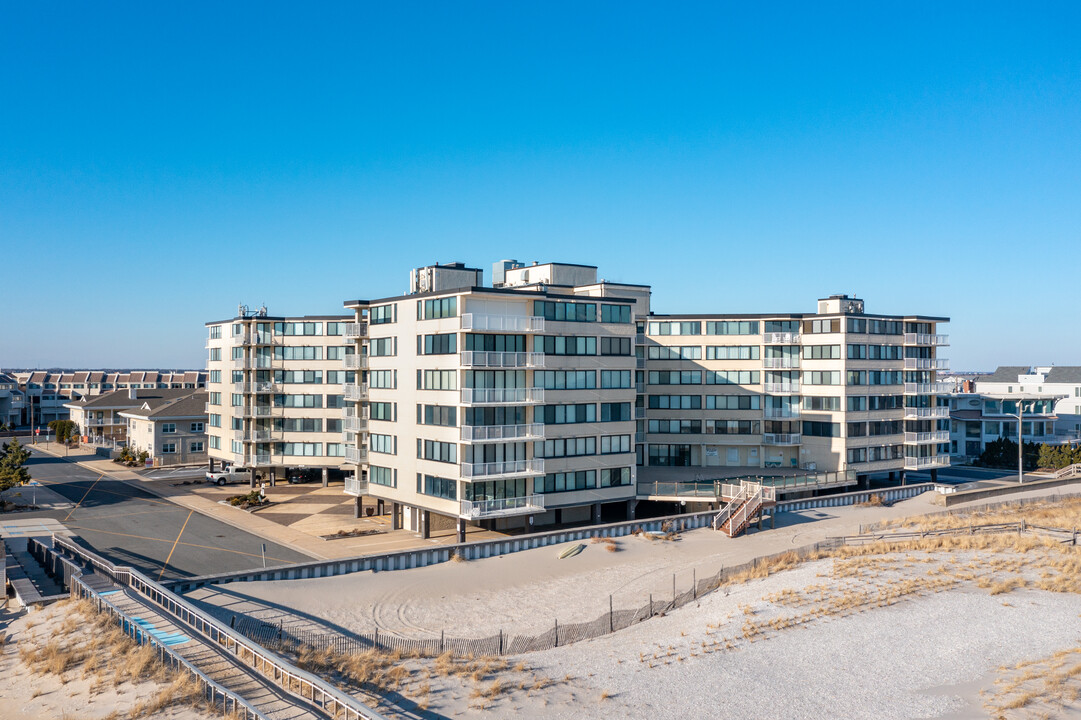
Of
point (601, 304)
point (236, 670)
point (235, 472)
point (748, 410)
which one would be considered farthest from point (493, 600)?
point (235, 472)

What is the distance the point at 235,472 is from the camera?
2968 inches

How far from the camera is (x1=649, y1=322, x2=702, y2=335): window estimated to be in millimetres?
72062

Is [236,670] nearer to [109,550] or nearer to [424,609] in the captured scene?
[424,609]

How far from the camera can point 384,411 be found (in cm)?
5334

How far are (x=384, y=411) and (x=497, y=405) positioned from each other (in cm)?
1010

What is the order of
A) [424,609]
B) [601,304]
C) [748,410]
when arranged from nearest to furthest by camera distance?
[424,609] < [601,304] < [748,410]

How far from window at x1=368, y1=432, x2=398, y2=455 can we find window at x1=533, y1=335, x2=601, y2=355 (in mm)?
11787

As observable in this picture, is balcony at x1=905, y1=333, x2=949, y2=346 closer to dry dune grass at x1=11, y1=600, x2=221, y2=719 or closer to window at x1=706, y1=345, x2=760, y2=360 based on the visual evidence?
window at x1=706, y1=345, x2=760, y2=360

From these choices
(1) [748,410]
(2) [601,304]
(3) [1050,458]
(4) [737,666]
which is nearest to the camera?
(4) [737,666]

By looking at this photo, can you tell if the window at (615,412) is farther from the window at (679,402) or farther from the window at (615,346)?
the window at (679,402)

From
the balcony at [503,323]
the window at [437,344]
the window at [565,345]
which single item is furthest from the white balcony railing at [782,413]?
the window at [437,344]

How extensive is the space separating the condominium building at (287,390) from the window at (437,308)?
78.1ft

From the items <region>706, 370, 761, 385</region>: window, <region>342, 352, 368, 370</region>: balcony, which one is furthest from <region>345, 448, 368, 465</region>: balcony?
<region>706, 370, 761, 385</region>: window

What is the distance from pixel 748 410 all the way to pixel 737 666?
4475cm
